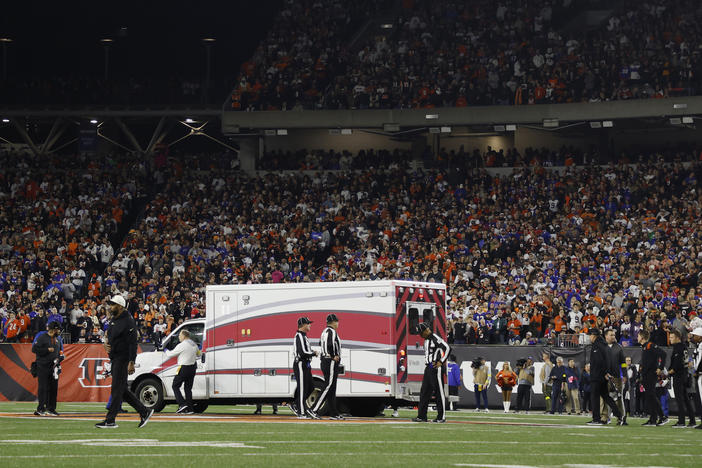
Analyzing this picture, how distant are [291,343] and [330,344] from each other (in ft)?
10.3

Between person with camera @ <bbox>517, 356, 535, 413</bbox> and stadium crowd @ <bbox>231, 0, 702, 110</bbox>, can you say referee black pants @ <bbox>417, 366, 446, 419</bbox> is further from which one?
stadium crowd @ <bbox>231, 0, 702, 110</bbox>

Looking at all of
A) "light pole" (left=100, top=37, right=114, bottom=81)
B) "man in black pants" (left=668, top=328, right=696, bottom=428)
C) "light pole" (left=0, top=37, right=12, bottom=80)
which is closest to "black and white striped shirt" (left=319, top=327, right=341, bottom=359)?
"man in black pants" (left=668, top=328, right=696, bottom=428)

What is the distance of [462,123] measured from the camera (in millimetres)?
43812

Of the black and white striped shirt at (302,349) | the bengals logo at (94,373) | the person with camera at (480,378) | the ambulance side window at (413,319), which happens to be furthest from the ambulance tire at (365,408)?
the bengals logo at (94,373)

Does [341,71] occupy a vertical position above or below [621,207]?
above

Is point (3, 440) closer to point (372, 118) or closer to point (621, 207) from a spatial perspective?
point (621, 207)

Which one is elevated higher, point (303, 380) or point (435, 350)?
point (435, 350)

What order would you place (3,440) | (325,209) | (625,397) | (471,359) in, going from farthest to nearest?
(325,209) < (471,359) < (625,397) < (3,440)

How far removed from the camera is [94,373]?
30.4 metres

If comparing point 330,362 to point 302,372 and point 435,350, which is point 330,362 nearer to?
point 302,372

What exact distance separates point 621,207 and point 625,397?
14351 mm

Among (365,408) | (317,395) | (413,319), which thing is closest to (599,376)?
(413,319)

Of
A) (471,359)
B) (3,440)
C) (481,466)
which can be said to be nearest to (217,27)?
(471,359)

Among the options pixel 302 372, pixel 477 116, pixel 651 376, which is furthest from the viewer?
pixel 477 116
